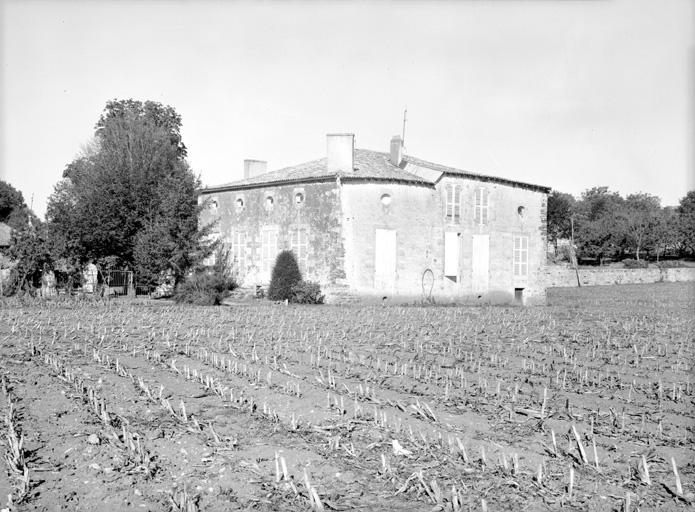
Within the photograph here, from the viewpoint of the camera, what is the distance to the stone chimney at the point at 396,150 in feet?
93.9

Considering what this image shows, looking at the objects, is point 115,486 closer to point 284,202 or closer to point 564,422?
point 564,422

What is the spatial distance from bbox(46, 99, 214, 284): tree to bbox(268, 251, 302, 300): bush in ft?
9.15

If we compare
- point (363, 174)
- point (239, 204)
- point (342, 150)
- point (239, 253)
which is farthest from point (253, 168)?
point (363, 174)

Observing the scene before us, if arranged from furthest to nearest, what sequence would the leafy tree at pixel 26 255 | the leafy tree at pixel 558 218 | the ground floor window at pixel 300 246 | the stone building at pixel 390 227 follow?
the leafy tree at pixel 558 218 → the ground floor window at pixel 300 246 → the stone building at pixel 390 227 → the leafy tree at pixel 26 255

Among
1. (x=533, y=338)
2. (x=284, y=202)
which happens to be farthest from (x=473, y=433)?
(x=284, y=202)

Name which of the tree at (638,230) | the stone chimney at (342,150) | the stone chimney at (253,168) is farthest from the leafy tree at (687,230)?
Answer: the stone chimney at (342,150)

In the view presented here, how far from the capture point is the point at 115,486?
4.81 meters

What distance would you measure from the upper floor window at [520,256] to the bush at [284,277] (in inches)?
387

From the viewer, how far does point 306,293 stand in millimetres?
23922

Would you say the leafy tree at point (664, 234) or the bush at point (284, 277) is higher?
the leafy tree at point (664, 234)

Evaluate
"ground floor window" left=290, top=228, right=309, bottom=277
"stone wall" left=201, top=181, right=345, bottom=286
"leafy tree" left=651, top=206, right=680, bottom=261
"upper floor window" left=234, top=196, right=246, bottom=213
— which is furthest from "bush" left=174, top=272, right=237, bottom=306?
"leafy tree" left=651, top=206, right=680, bottom=261

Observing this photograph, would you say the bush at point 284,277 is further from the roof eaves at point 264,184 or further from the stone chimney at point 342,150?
the stone chimney at point 342,150

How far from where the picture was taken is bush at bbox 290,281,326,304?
78.5 ft

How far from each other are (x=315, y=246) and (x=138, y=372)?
16.1 metres
